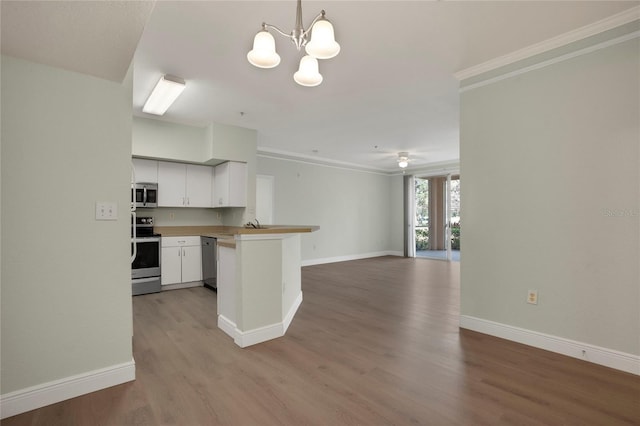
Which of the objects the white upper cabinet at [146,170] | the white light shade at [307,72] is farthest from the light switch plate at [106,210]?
the white upper cabinet at [146,170]

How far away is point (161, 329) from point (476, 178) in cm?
351

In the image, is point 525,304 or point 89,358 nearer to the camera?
point 89,358

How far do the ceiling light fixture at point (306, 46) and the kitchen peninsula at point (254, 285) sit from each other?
1.37 metres

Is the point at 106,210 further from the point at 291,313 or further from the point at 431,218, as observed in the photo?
the point at 431,218

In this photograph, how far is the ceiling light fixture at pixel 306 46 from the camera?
1748mm

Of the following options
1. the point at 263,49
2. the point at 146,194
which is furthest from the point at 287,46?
the point at 146,194

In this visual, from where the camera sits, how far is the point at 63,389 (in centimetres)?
193

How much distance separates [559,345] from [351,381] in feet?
5.95

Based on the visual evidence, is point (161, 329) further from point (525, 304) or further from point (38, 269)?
point (525, 304)

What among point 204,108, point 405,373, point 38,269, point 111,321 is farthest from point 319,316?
point 204,108

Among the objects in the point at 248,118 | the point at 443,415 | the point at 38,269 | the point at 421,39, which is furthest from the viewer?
the point at 248,118

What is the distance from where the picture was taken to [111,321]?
211cm

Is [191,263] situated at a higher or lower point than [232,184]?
lower

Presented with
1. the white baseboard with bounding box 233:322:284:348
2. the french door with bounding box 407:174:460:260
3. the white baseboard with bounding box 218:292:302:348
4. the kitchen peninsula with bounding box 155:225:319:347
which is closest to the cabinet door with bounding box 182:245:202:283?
the kitchen peninsula with bounding box 155:225:319:347
